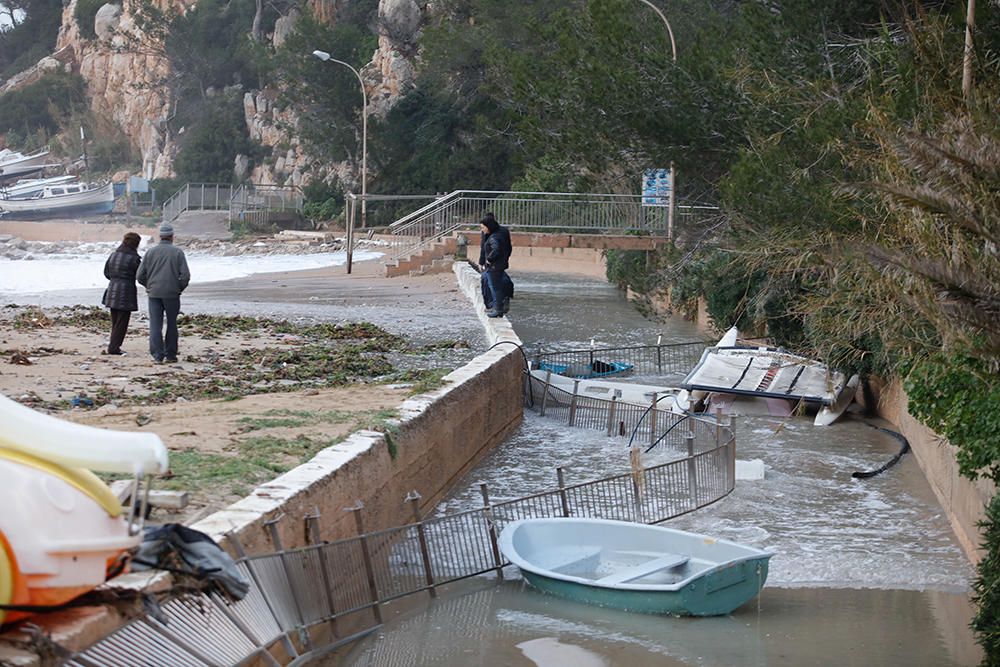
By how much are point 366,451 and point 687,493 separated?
423 centimetres

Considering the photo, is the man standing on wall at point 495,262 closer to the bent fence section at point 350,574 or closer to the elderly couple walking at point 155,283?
the elderly couple walking at point 155,283

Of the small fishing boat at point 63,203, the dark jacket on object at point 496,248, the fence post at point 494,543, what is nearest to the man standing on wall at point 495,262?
the dark jacket on object at point 496,248

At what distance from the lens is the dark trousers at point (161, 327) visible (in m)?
17.6

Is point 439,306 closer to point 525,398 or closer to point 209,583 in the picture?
point 525,398

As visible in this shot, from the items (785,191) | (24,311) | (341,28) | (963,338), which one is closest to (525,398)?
(785,191)

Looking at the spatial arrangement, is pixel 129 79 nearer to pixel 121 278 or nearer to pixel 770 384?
pixel 121 278

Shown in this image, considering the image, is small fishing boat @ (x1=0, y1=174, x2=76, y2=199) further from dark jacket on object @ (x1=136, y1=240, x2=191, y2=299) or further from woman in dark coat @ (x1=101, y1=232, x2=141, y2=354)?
dark jacket on object @ (x1=136, y1=240, x2=191, y2=299)

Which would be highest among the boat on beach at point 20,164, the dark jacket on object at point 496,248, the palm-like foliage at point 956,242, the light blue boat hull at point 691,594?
the boat on beach at point 20,164

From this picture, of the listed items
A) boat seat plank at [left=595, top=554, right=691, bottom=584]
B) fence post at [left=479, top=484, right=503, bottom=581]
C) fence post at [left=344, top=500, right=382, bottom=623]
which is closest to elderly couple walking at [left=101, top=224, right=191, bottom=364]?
fence post at [left=479, top=484, right=503, bottom=581]

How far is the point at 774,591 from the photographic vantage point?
11.0m

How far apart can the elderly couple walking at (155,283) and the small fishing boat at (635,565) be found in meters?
8.46

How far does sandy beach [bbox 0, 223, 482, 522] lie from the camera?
422 inches

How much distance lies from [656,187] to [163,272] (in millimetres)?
14335

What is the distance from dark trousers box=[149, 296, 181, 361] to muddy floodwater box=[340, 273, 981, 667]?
16.3 feet
